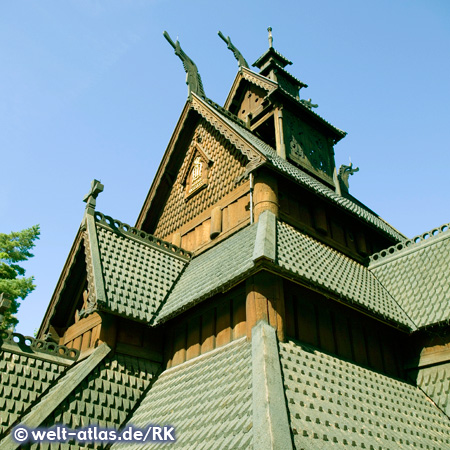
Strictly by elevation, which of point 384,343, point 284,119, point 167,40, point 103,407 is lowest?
point 103,407

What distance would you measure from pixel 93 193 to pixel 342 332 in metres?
6.84

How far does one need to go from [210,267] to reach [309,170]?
697 cm

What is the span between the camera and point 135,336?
32.3ft

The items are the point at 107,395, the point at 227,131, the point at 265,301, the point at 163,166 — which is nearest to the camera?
the point at 265,301

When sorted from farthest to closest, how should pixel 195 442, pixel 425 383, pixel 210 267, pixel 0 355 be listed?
1. pixel 210 267
2. pixel 425 383
3. pixel 0 355
4. pixel 195 442

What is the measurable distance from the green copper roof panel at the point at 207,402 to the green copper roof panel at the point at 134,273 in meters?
1.62

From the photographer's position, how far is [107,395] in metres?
8.51

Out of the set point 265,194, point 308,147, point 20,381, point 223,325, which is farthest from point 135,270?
point 308,147

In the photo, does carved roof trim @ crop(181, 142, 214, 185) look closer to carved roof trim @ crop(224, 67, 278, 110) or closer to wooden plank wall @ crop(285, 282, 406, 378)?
carved roof trim @ crop(224, 67, 278, 110)

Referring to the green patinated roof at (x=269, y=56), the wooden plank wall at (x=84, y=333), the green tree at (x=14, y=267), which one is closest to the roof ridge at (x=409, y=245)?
the wooden plank wall at (x=84, y=333)

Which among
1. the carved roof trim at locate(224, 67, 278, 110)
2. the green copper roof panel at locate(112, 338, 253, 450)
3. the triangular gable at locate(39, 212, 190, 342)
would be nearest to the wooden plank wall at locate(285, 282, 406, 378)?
the green copper roof panel at locate(112, 338, 253, 450)

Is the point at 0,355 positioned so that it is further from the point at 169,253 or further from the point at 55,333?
the point at 169,253

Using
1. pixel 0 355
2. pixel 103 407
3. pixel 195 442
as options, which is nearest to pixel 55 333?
pixel 0 355

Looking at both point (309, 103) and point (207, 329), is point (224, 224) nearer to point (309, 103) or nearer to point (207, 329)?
point (207, 329)
